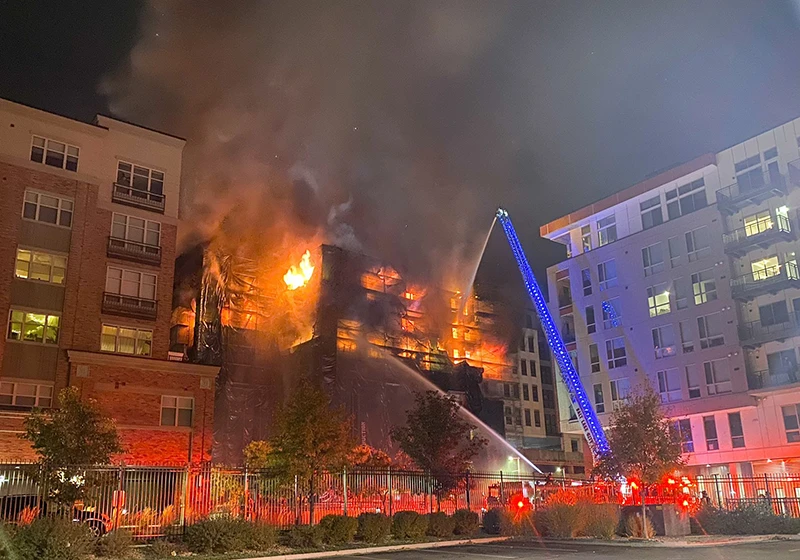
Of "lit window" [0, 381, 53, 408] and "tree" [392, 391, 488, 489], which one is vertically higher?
"lit window" [0, 381, 53, 408]

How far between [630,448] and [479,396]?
194 ft

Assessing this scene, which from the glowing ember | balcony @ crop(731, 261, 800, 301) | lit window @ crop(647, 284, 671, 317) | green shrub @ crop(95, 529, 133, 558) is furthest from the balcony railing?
the glowing ember

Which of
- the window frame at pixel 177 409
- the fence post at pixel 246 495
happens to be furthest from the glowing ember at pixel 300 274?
the fence post at pixel 246 495

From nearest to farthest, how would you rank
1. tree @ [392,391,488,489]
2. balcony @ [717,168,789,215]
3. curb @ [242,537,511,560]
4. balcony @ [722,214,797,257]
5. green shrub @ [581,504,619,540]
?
curb @ [242,537,511,560] → green shrub @ [581,504,619,540] → tree @ [392,391,488,489] → balcony @ [722,214,797,257] → balcony @ [717,168,789,215]

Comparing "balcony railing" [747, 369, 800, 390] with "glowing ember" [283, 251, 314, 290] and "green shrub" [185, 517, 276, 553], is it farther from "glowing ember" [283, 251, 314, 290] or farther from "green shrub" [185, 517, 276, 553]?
"glowing ember" [283, 251, 314, 290]

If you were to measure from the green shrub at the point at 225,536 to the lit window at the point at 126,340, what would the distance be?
64.0ft

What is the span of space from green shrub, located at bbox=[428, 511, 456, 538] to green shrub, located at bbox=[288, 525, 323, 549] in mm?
5256

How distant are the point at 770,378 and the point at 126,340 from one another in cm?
3815

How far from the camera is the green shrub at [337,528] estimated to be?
2394cm

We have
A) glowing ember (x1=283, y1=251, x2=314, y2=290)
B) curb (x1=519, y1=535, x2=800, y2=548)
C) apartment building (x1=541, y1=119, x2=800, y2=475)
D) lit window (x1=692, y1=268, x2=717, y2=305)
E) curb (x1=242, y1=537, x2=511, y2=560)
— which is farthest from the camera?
glowing ember (x1=283, y1=251, x2=314, y2=290)

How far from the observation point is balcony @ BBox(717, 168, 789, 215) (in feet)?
151

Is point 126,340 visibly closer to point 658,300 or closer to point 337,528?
point 337,528

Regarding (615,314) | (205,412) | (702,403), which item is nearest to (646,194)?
(615,314)

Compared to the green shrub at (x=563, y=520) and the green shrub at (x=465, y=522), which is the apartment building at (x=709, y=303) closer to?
the green shrub at (x=563, y=520)
